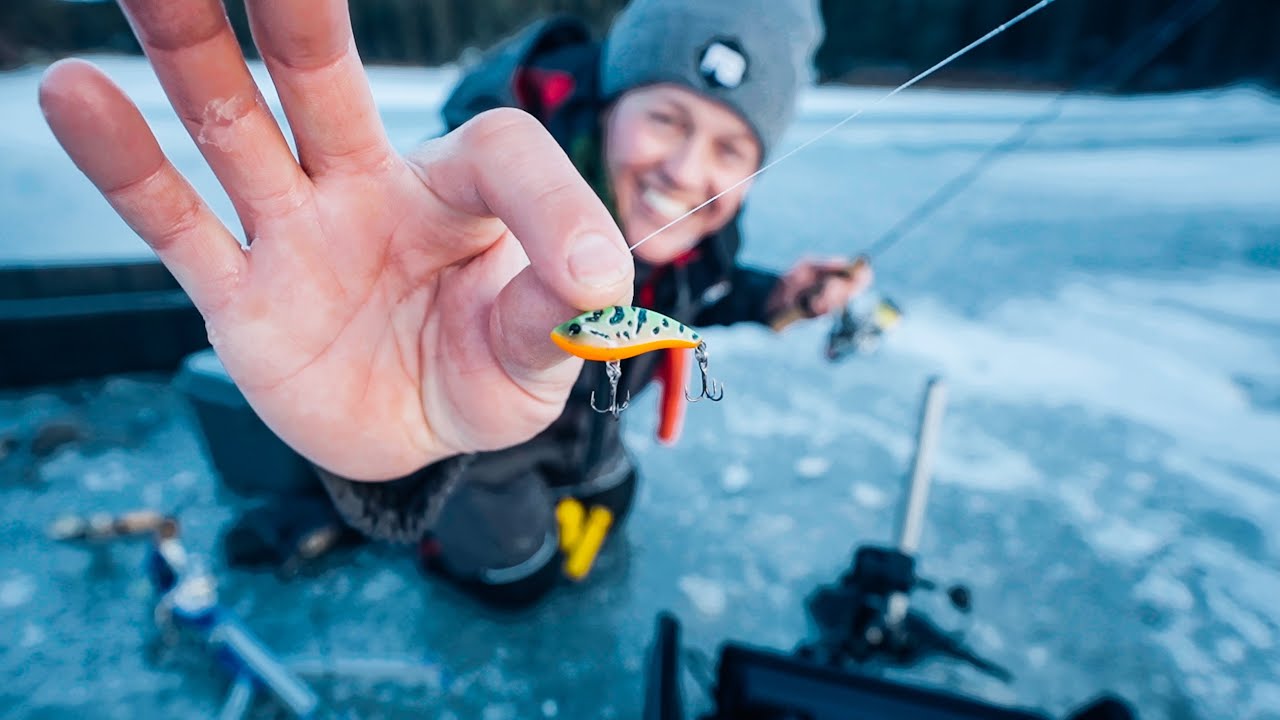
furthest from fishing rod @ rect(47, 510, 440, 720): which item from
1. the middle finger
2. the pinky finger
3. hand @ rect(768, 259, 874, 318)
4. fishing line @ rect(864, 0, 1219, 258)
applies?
fishing line @ rect(864, 0, 1219, 258)

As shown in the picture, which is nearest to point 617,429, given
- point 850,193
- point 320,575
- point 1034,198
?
point 320,575

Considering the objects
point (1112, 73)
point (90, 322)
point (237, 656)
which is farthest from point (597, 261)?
point (1112, 73)

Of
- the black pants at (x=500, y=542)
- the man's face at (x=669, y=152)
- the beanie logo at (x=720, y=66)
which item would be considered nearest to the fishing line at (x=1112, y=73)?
the man's face at (x=669, y=152)

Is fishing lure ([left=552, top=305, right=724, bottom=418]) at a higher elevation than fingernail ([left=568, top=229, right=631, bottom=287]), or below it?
below

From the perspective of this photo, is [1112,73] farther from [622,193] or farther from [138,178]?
[138,178]

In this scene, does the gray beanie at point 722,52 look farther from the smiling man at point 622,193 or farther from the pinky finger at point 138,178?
the pinky finger at point 138,178

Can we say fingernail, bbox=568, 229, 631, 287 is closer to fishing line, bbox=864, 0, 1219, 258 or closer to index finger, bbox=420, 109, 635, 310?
index finger, bbox=420, 109, 635, 310
